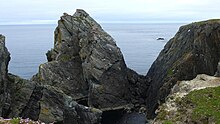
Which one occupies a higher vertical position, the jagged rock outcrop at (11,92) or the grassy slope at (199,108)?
the grassy slope at (199,108)

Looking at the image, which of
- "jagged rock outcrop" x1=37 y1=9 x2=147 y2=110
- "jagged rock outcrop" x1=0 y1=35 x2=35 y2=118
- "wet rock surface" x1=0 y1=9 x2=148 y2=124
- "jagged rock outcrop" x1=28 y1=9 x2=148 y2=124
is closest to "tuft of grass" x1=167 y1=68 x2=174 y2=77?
"jagged rock outcrop" x1=28 y1=9 x2=148 y2=124

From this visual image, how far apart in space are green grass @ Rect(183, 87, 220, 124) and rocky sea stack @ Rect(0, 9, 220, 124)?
28518 millimetres

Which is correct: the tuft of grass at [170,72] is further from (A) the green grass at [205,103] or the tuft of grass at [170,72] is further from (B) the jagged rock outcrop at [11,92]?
(A) the green grass at [205,103]

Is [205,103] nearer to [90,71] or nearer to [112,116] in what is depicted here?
[112,116]

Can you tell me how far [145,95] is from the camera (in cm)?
7481

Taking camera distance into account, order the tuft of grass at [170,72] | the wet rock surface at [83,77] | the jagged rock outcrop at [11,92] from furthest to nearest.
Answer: the tuft of grass at [170,72] → the wet rock surface at [83,77] → the jagged rock outcrop at [11,92]

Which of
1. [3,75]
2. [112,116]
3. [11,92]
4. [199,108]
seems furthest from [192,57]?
[199,108]

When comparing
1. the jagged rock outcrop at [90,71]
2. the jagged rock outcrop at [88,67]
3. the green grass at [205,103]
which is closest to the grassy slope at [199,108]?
the green grass at [205,103]

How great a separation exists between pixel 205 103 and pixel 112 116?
1621 inches

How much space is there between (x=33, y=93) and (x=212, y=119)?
38.6 meters

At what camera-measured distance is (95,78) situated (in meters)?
68.8

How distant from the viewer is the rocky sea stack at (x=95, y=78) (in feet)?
178

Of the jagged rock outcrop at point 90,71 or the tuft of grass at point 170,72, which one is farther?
the jagged rock outcrop at point 90,71

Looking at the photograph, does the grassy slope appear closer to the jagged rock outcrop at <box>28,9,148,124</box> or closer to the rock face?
the rock face
